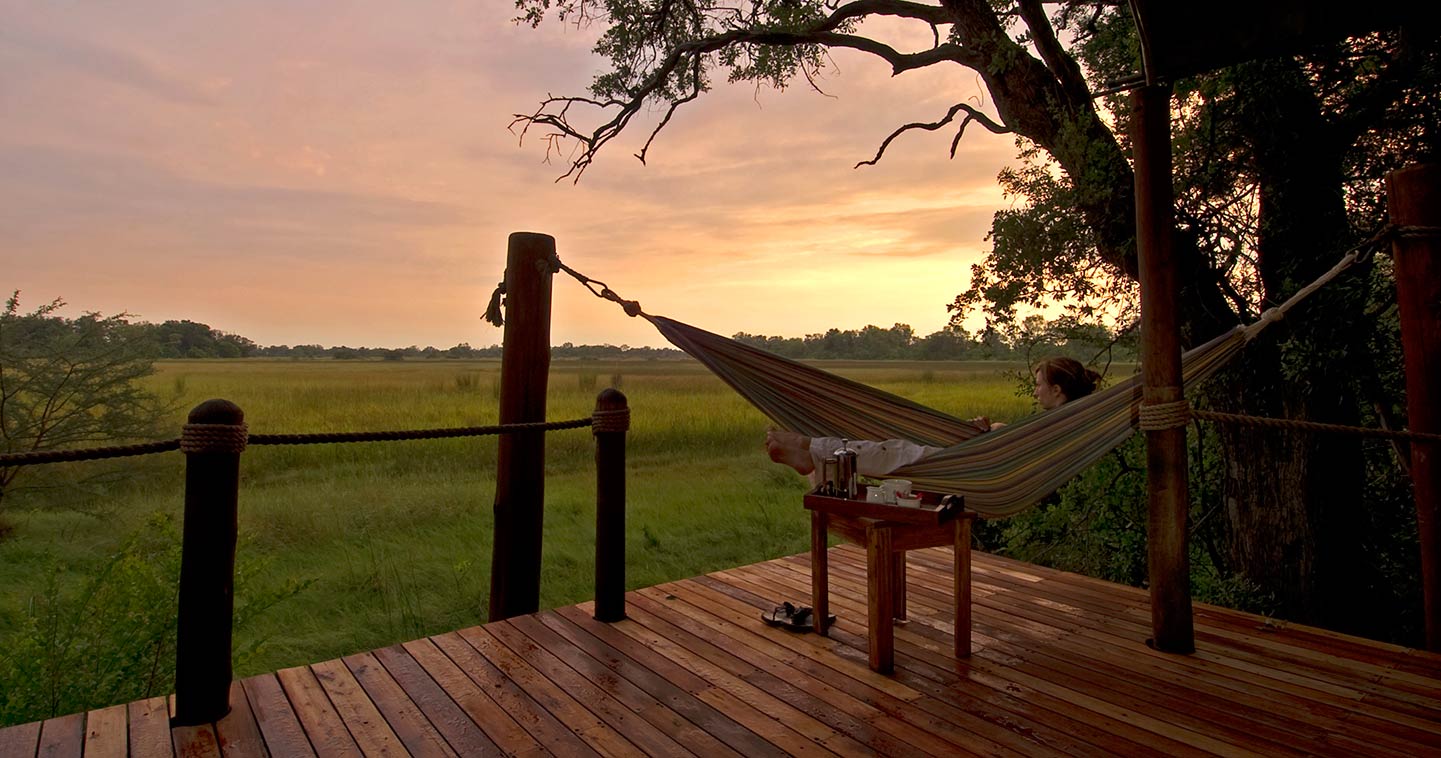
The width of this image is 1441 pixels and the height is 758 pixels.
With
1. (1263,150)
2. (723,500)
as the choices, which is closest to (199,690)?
(1263,150)

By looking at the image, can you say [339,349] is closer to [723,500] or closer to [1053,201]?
[723,500]

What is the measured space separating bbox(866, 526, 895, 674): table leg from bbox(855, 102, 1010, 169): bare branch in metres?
2.45

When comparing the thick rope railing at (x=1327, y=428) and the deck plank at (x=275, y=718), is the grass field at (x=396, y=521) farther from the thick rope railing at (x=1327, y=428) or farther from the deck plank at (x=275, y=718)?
the thick rope railing at (x=1327, y=428)

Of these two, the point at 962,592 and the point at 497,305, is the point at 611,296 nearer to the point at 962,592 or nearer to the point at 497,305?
the point at 497,305

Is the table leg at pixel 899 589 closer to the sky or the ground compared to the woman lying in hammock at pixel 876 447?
closer to the ground

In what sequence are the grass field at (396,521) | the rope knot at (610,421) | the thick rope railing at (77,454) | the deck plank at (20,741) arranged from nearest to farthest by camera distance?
1. the thick rope railing at (77,454)
2. the deck plank at (20,741)
3. the rope knot at (610,421)
4. the grass field at (396,521)

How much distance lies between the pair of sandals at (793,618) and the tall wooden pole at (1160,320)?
0.96 metres

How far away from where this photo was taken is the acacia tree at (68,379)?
5.67 meters

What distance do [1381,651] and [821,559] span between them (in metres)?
1.53

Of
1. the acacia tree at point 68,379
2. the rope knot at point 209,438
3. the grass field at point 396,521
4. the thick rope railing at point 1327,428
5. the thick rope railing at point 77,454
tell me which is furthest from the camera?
the acacia tree at point 68,379

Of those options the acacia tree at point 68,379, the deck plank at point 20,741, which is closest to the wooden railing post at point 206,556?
the deck plank at point 20,741

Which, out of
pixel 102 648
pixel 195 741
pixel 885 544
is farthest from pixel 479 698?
pixel 102 648

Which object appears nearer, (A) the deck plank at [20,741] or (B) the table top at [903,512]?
(A) the deck plank at [20,741]

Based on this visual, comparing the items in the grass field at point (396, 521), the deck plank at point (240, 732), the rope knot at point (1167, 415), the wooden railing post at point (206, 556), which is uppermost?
the rope knot at point (1167, 415)
